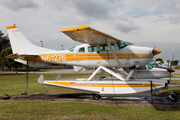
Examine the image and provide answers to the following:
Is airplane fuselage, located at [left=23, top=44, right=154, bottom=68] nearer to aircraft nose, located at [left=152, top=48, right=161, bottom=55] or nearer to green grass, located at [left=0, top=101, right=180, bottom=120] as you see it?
aircraft nose, located at [left=152, top=48, right=161, bottom=55]

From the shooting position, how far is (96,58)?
31.2ft

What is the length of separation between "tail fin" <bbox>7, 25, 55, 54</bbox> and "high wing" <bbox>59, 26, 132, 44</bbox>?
3.11 m

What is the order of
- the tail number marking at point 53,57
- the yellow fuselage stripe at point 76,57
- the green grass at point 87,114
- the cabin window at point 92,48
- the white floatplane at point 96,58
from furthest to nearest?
the tail number marking at point 53,57
the cabin window at point 92,48
the yellow fuselage stripe at point 76,57
the white floatplane at point 96,58
the green grass at point 87,114

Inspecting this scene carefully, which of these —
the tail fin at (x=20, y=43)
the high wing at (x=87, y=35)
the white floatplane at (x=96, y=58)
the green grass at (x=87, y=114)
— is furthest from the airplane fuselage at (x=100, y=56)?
the green grass at (x=87, y=114)

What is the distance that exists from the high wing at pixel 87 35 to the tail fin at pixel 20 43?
10.2 ft

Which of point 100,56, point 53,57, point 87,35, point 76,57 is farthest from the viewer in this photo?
point 53,57

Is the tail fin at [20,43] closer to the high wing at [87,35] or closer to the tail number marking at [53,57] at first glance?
the tail number marking at [53,57]

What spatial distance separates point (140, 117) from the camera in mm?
5359

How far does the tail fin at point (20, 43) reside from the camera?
10.7 m

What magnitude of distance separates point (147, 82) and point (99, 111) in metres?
3.40

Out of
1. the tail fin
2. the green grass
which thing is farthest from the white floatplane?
the green grass

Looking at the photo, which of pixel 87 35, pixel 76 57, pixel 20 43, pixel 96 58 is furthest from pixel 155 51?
pixel 20 43

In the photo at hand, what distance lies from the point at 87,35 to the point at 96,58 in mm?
1911

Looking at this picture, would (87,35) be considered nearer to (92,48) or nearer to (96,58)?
(92,48)
